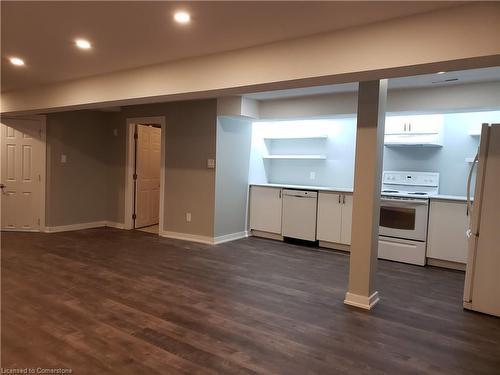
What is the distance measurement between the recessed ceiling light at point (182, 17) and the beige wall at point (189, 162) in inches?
119

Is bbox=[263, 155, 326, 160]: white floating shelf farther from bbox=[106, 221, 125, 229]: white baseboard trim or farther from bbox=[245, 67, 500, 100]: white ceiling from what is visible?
bbox=[106, 221, 125, 229]: white baseboard trim

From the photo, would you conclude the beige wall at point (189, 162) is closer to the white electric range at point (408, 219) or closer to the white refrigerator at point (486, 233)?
the white electric range at point (408, 219)

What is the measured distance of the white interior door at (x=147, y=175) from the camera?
22.5 ft

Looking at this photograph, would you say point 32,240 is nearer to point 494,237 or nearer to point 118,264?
point 118,264

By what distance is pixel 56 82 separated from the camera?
503cm

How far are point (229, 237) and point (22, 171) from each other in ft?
12.2

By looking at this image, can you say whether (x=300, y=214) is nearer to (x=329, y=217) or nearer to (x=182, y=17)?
(x=329, y=217)

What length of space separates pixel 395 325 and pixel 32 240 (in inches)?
210

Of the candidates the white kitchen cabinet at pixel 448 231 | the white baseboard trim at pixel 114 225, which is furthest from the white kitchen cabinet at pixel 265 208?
the white baseboard trim at pixel 114 225

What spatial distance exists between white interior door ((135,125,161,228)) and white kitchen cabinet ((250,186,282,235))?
6.87 feet

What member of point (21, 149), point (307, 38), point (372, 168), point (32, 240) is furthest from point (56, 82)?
point (372, 168)

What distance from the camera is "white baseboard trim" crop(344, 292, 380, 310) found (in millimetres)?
3414

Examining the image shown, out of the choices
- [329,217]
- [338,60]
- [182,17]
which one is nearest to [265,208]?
[329,217]

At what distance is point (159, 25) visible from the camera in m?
2.81
